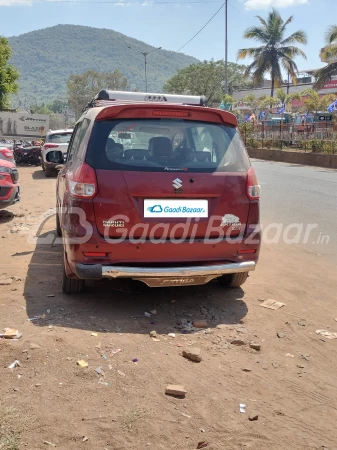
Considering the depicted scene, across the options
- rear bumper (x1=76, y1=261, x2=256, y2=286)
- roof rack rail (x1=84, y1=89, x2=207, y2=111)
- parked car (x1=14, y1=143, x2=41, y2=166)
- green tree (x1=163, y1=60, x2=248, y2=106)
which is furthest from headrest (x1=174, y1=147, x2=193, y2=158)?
green tree (x1=163, y1=60, x2=248, y2=106)

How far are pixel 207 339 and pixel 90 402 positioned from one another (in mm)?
1297

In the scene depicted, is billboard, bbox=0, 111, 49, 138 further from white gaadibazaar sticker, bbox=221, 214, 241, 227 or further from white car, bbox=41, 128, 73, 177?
white gaadibazaar sticker, bbox=221, 214, 241, 227

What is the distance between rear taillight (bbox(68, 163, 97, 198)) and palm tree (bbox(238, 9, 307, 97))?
146 ft

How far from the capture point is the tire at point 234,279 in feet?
16.0

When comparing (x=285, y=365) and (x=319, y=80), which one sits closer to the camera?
(x=285, y=365)

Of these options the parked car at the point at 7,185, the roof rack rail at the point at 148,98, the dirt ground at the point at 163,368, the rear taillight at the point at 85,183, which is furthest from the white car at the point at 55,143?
the rear taillight at the point at 85,183

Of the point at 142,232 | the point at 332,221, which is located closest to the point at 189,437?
the point at 142,232

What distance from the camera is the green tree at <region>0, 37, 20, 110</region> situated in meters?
27.6

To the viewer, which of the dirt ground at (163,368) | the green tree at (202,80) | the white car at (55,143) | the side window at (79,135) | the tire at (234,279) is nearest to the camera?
the dirt ground at (163,368)

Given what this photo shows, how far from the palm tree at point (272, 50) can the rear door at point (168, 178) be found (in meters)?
44.0

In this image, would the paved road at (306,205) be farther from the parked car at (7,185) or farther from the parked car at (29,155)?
the parked car at (29,155)

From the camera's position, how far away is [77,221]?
4.05 m

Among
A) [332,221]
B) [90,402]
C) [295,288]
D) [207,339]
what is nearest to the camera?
[90,402]

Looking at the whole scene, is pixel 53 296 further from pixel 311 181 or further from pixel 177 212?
pixel 311 181
